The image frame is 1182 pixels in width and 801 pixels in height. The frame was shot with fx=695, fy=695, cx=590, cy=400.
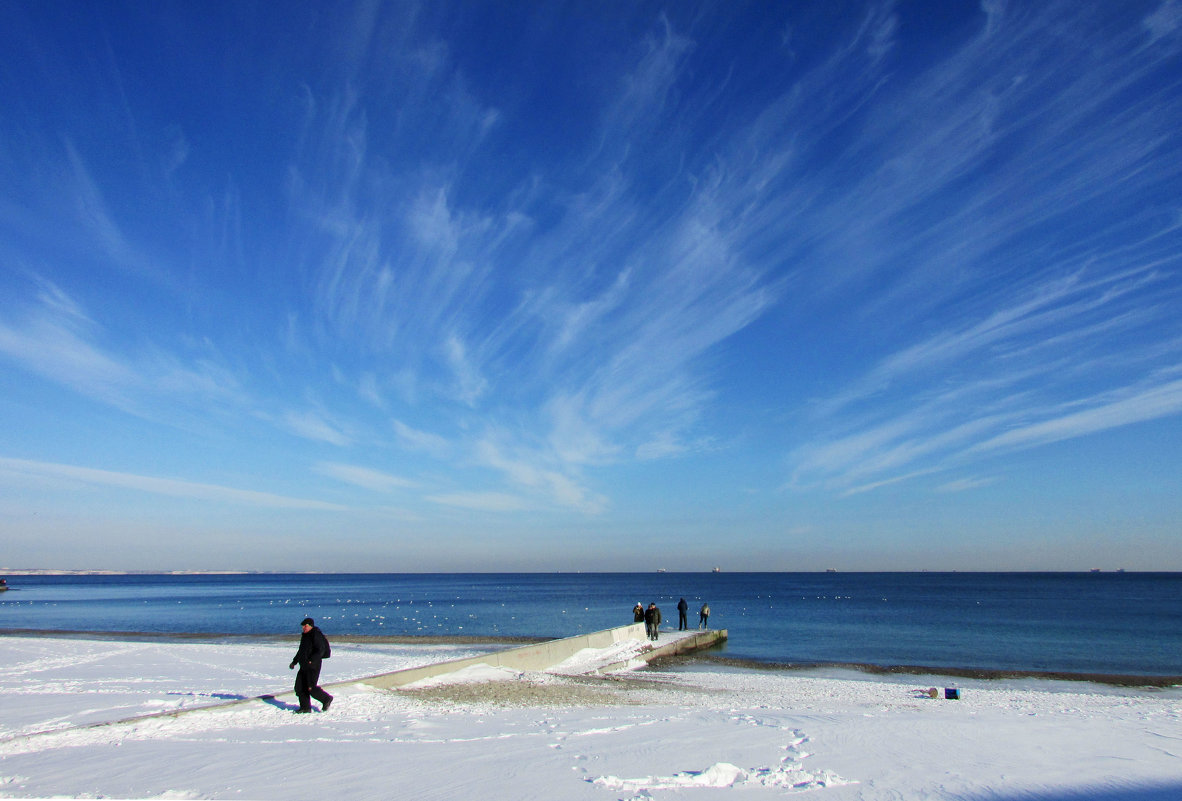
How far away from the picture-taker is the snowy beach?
279 inches

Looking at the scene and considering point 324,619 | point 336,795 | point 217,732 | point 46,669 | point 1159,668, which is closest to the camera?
point 336,795

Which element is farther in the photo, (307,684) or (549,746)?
(307,684)

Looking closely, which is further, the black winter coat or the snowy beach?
the black winter coat

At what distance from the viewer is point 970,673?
24.8m

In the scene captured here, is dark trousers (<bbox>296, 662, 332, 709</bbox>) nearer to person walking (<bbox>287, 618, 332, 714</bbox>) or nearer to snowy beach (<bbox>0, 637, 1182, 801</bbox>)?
person walking (<bbox>287, 618, 332, 714</bbox>)

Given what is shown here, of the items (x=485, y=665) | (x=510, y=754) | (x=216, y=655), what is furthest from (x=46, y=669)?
(x=510, y=754)

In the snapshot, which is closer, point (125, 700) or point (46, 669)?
point (125, 700)

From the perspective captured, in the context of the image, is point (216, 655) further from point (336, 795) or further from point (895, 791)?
point (895, 791)

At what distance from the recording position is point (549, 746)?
8.97 m

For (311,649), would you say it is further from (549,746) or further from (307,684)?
(549,746)

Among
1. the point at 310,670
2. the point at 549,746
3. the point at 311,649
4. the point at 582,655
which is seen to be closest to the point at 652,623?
the point at 582,655

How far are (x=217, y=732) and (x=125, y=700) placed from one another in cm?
561

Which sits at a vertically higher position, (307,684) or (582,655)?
(307,684)

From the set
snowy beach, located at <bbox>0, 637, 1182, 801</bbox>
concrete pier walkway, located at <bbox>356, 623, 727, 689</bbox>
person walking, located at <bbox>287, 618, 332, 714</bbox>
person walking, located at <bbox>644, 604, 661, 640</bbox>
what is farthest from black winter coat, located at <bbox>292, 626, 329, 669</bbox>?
person walking, located at <bbox>644, 604, 661, 640</bbox>
